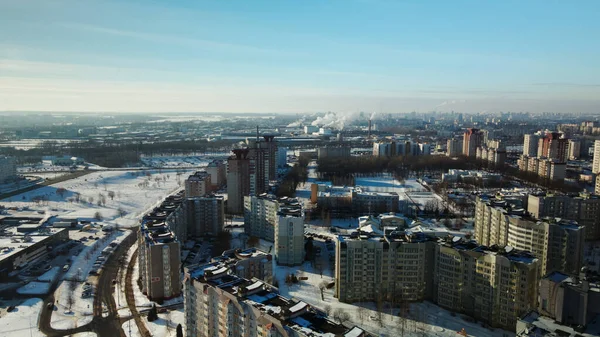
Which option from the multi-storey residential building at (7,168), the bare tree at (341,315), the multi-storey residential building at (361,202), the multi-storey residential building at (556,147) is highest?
the multi-storey residential building at (556,147)

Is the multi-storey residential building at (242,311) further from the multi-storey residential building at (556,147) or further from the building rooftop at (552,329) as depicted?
the multi-storey residential building at (556,147)

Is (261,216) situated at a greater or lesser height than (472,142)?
lesser

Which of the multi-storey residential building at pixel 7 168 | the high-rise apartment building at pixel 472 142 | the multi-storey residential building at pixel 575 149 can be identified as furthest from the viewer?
the multi-storey residential building at pixel 575 149

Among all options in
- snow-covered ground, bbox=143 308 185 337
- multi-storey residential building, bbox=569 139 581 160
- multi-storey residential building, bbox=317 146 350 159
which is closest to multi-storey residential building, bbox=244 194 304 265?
snow-covered ground, bbox=143 308 185 337

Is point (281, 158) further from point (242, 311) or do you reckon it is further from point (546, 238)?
point (242, 311)

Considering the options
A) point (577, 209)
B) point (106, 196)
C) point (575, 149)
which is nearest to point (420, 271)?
point (577, 209)

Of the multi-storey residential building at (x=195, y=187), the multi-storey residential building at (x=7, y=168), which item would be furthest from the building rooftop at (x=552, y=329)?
the multi-storey residential building at (x=7, y=168)

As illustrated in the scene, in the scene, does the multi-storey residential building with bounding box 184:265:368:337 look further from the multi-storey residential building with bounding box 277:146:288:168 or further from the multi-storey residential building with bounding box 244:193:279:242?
the multi-storey residential building with bounding box 277:146:288:168
